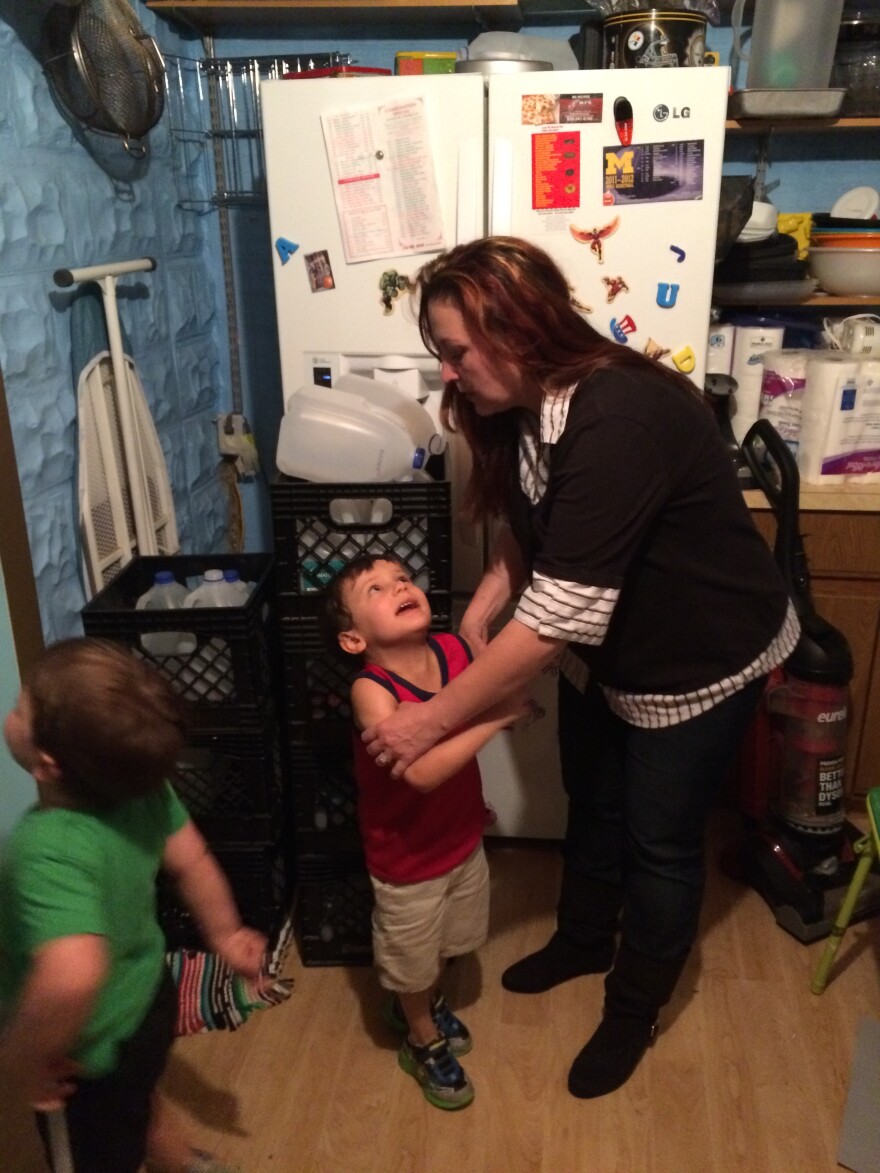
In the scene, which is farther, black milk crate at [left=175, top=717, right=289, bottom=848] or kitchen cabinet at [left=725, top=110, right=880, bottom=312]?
kitchen cabinet at [left=725, top=110, right=880, bottom=312]

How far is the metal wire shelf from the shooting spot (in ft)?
7.80

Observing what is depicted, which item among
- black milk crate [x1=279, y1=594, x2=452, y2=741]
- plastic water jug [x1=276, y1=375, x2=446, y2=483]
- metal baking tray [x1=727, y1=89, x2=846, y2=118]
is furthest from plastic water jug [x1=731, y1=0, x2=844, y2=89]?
black milk crate [x1=279, y1=594, x2=452, y2=741]

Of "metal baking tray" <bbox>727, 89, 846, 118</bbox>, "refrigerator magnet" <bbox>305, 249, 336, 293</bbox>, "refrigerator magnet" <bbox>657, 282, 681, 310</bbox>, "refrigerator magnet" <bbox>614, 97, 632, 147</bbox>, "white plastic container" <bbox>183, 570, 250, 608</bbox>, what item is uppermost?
"metal baking tray" <bbox>727, 89, 846, 118</bbox>

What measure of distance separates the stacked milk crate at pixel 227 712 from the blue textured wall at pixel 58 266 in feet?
0.63

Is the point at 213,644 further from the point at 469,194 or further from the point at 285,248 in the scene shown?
the point at 469,194

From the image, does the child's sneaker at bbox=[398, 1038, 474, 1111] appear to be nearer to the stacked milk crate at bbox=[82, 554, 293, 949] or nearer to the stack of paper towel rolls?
the stacked milk crate at bbox=[82, 554, 293, 949]

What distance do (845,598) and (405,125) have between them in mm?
1390

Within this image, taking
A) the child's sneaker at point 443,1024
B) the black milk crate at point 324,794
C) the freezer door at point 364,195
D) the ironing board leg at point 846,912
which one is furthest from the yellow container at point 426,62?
the child's sneaker at point 443,1024

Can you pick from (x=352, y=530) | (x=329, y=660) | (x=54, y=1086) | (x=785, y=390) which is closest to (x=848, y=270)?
(x=785, y=390)

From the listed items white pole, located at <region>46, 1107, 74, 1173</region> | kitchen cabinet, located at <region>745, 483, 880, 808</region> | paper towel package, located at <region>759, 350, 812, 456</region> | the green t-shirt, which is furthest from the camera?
paper towel package, located at <region>759, 350, 812, 456</region>

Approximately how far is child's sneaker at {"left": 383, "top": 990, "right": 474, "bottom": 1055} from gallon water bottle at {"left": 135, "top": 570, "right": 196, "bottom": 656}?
2.45ft

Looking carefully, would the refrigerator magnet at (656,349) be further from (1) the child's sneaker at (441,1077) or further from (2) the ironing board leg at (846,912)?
(1) the child's sneaker at (441,1077)

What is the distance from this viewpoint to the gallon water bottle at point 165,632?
170cm

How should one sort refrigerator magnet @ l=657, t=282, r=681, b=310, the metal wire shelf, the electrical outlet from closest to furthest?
1. refrigerator magnet @ l=657, t=282, r=681, b=310
2. the metal wire shelf
3. the electrical outlet
